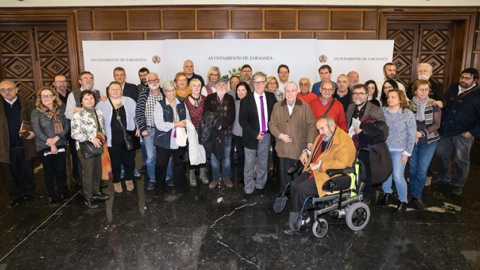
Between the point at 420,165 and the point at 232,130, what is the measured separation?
2.37 meters

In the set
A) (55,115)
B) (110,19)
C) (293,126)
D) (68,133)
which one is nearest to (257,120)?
(293,126)

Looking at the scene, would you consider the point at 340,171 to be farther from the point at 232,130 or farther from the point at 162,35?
the point at 162,35

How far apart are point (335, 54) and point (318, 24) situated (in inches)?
41.5

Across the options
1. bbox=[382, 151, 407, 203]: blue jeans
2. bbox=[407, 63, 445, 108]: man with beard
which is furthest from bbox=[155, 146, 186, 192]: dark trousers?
bbox=[407, 63, 445, 108]: man with beard

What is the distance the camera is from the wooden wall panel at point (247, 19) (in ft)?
21.7

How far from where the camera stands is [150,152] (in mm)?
4223

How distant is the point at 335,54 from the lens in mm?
6066

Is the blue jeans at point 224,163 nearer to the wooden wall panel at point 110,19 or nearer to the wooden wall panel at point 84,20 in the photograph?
the wooden wall panel at point 110,19

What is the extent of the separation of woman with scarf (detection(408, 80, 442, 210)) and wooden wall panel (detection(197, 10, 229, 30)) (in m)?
4.20

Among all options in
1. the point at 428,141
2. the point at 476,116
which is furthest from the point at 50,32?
the point at 476,116

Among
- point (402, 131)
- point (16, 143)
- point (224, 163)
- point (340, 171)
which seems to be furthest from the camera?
point (224, 163)

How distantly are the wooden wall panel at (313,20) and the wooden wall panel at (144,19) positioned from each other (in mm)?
3021

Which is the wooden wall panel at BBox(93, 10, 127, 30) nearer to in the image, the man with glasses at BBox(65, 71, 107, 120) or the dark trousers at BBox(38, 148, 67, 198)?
the man with glasses at BBox(65, 71, 107, 120)

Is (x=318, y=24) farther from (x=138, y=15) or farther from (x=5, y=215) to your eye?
(x=5, y=215)
